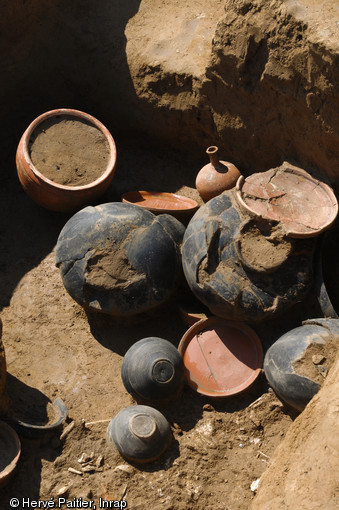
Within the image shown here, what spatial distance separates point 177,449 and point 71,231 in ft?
7.72

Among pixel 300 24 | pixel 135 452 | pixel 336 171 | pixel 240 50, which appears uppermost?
pixel 300 24

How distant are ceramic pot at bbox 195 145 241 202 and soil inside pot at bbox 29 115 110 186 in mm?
1238

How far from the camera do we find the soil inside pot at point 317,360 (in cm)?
469

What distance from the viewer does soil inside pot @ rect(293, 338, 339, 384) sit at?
4.69m

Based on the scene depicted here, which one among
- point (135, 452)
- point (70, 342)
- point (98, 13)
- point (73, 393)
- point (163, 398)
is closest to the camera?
point (135, 452)

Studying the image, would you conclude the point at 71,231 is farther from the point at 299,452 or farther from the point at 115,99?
the point at 299,452

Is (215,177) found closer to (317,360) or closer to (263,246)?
(263,246)

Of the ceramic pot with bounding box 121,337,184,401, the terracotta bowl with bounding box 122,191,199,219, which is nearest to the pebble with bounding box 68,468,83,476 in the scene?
the ceramic pot with bounding box 121,337,184,401

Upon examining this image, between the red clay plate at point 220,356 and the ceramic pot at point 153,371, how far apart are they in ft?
0.88

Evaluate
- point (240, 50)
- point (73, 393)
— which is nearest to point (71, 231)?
point (73, 393)

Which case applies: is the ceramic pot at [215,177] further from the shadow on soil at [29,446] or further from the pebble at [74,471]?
the pebble at [74,471]

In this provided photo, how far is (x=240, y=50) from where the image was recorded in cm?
595
